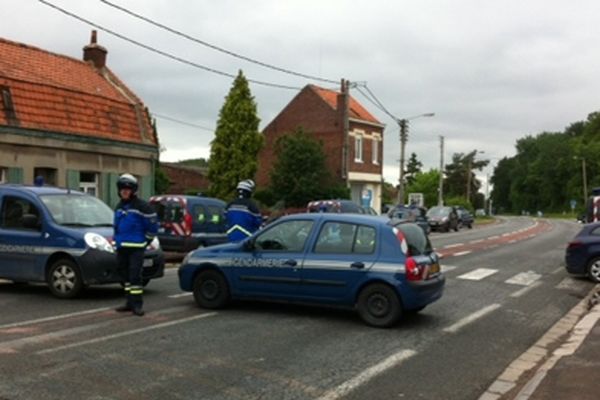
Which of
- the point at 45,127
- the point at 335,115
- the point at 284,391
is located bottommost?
the point at 284,391

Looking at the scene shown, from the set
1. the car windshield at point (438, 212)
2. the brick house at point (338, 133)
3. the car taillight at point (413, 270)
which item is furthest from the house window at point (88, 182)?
the brick house at point (338, 133)

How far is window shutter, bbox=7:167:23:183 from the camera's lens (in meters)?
19.3

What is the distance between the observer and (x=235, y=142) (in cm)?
3478

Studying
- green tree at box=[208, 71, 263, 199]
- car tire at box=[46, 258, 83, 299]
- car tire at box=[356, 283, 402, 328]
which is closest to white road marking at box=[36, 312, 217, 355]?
car tire at box=[356, 283, 402, 328]

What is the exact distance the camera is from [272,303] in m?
10.1

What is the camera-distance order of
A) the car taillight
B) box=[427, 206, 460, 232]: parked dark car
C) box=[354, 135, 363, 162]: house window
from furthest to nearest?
box=[354, 135, 363, 162]: house window
box=[427, 206, 460, 232]: parked dark car
the car taillight

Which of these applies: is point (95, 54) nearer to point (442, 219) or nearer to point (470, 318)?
point (470, 318)

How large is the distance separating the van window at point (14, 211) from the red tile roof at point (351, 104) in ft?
123

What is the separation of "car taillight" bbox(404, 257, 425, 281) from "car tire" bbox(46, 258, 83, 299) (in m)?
4.81

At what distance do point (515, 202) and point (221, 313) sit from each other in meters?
144

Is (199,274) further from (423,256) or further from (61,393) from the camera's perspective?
(61,393)

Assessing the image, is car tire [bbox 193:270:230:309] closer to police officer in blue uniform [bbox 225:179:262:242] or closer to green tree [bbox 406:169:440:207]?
police officer in blue uniform [bbox 225:179:262:242]

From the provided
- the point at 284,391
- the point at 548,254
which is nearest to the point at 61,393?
the point at 284,391

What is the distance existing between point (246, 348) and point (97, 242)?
3.81m
